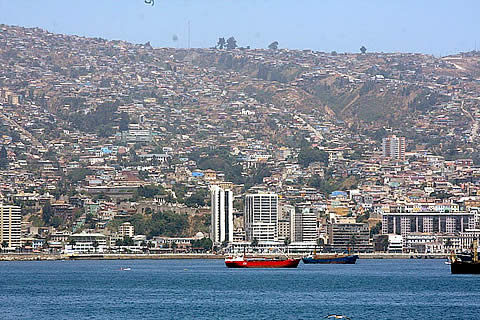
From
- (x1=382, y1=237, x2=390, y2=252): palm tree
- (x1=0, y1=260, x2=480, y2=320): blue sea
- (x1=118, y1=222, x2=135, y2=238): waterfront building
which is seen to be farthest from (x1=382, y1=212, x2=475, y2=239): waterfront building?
(x1=0, y1=260, x2=480, y2=320): blue sea

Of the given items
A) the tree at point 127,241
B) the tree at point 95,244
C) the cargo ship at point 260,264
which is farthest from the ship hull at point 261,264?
the tree at point 127,241

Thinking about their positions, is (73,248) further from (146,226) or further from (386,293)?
(386,293)

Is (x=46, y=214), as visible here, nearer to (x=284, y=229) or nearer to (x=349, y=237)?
(x=284, y=229)

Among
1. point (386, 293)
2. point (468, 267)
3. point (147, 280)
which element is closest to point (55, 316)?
point (386, 293)

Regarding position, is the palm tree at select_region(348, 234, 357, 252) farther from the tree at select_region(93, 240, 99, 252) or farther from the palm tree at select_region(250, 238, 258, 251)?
the tree at select_region(93, 240, 99, 252)

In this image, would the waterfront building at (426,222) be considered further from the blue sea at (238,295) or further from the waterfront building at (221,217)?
the blue sea at (238,295)
